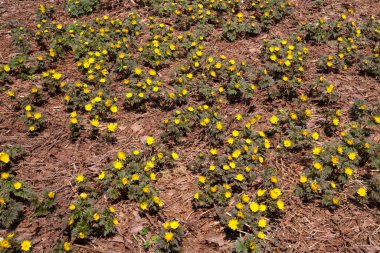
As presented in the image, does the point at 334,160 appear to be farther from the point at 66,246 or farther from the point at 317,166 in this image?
the point at 66,246

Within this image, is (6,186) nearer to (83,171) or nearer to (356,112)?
(83,171)

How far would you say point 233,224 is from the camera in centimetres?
410

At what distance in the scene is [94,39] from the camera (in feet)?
22.7

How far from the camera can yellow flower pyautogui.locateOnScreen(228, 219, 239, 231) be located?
161 inches

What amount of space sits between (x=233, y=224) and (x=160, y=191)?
1112 mm

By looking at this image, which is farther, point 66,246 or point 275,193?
point 275,193

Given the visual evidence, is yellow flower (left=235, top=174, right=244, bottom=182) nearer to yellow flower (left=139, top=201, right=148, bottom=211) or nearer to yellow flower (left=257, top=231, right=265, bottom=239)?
yellow flower (left=257, top=231, right=265, bottom=239)

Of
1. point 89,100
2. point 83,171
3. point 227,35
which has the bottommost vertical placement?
point 83,171

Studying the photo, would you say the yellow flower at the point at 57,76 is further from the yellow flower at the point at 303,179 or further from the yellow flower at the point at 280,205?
the yellow flower at the point at 303,179

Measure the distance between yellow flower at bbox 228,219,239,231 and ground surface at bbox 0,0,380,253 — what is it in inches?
7.2

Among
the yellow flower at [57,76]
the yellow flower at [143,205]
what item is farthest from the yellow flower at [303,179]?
the yellow flower at [57,76]

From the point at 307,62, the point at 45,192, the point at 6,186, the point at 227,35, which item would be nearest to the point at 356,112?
the point at 307,62

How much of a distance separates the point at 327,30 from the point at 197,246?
557 centimetres

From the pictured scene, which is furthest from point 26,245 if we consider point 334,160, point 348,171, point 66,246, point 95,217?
point 348,171
